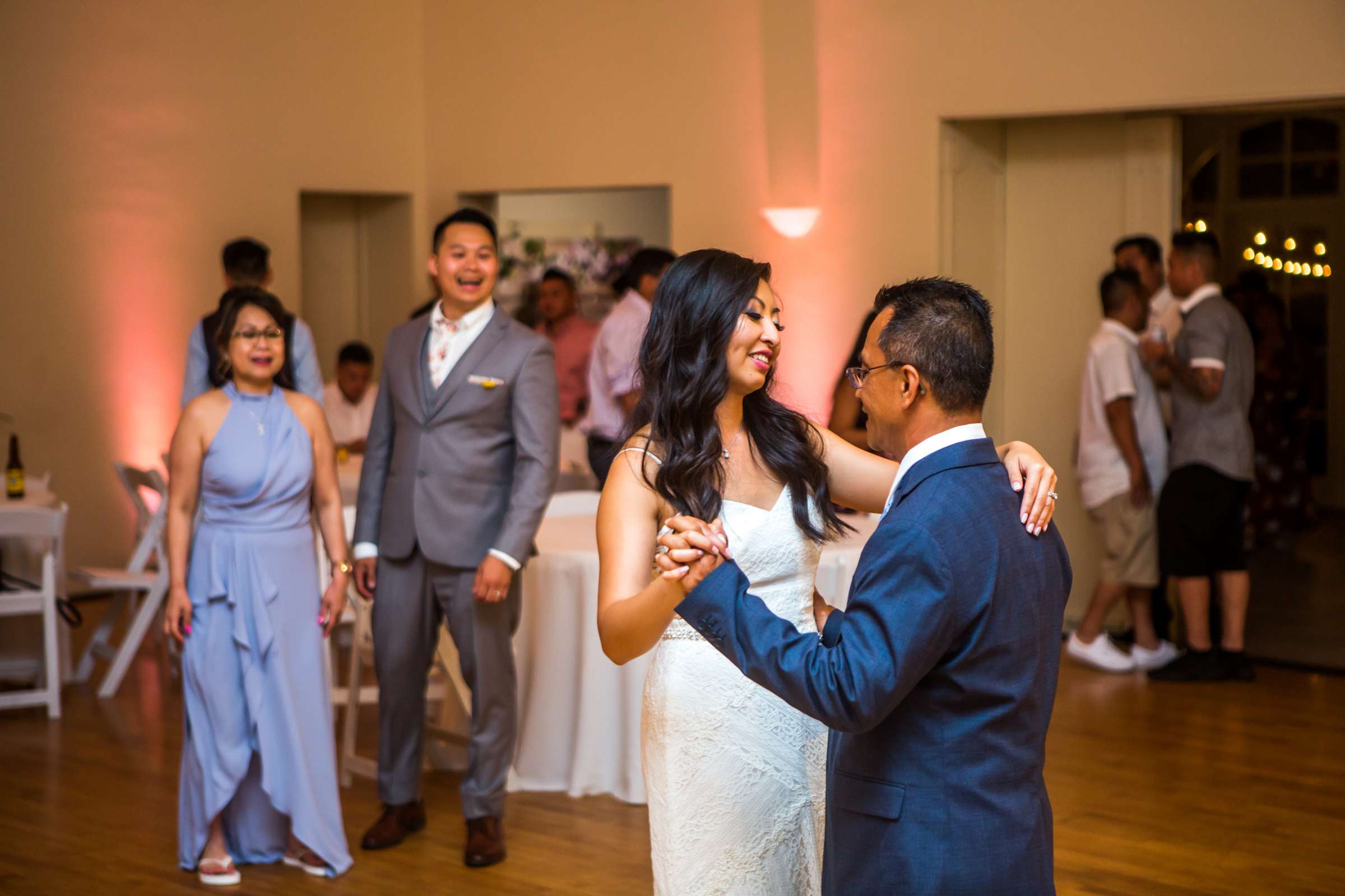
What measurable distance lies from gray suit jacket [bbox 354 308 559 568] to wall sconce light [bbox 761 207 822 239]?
4.01m

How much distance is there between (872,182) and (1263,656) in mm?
3141

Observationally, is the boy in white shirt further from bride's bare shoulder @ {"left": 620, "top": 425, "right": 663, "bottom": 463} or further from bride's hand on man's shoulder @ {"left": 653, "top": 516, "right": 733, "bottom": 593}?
bride's hand on man's shoulder @ {"left": 653, "top": 516, "right": 733, "bottom": 593}

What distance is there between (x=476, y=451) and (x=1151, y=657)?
377cm

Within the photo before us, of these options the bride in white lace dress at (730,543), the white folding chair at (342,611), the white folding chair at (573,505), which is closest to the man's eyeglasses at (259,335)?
the white folding chair at (342,611)

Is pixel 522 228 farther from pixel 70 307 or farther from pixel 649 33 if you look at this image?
pixel 70 307

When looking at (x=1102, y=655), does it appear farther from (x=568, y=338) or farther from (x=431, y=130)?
(x=431, y=130)

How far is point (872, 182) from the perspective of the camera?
25.1 feet

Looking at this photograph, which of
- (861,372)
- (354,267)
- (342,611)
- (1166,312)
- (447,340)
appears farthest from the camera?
(354,267)

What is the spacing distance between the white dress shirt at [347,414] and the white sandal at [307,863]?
4.63m

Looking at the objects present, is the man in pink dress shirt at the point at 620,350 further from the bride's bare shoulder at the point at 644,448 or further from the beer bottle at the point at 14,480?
the bride's bare shoulder at the point at 644,448

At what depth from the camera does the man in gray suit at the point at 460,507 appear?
4094 mm

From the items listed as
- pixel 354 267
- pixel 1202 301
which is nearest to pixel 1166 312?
pixel 1202 301

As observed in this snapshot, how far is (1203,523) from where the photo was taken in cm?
629

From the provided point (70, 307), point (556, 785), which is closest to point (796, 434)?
point (556, 785)
